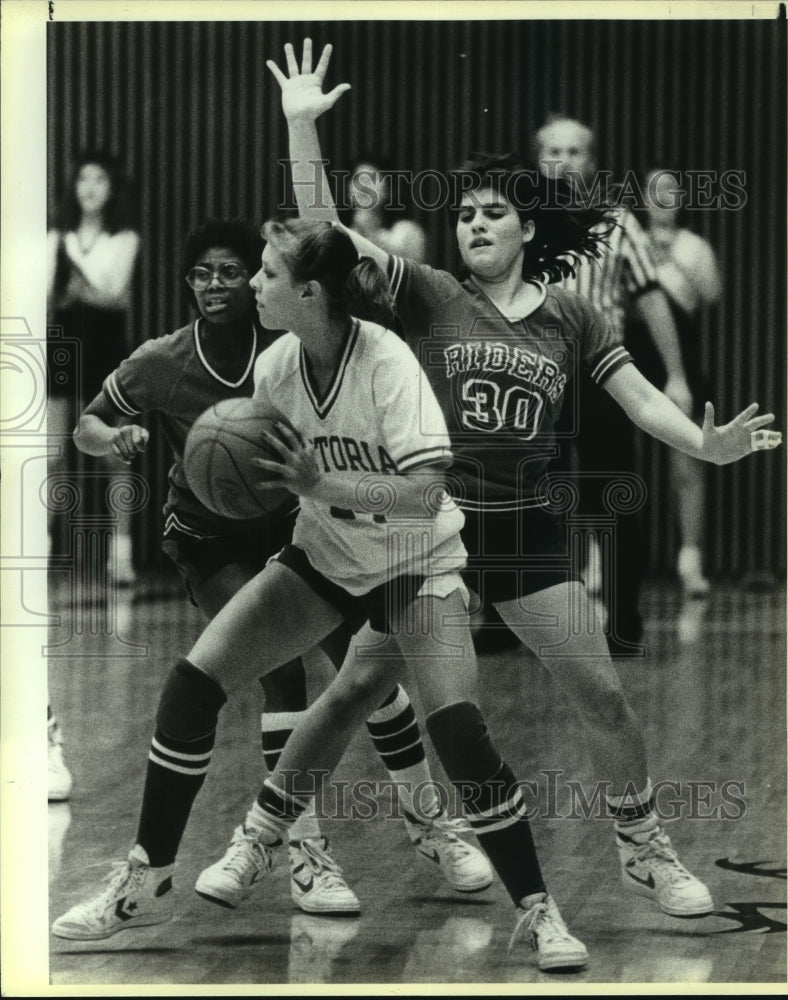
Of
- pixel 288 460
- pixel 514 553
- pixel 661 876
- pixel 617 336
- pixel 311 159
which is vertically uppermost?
pixel 311 159

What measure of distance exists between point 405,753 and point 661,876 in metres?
0.86

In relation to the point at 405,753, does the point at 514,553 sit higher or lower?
higher

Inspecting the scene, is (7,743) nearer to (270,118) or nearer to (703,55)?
(270,118)

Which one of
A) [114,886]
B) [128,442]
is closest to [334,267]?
[128,442]

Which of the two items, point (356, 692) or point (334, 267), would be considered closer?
point (334, 267)

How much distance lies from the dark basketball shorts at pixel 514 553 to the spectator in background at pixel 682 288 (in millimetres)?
389

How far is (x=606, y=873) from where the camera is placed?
5828 millimetres

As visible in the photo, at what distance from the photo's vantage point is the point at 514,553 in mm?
5785

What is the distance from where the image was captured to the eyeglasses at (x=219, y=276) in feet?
19.0

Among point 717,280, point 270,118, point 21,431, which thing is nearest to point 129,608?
point 21,431

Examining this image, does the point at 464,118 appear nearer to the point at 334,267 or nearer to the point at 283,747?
the point at 334,267

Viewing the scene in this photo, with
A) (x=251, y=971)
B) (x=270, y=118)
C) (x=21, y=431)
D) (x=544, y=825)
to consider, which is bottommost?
(x=251, y=971)

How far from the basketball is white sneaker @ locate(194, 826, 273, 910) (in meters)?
1.00

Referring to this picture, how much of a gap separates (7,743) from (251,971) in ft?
3.34
